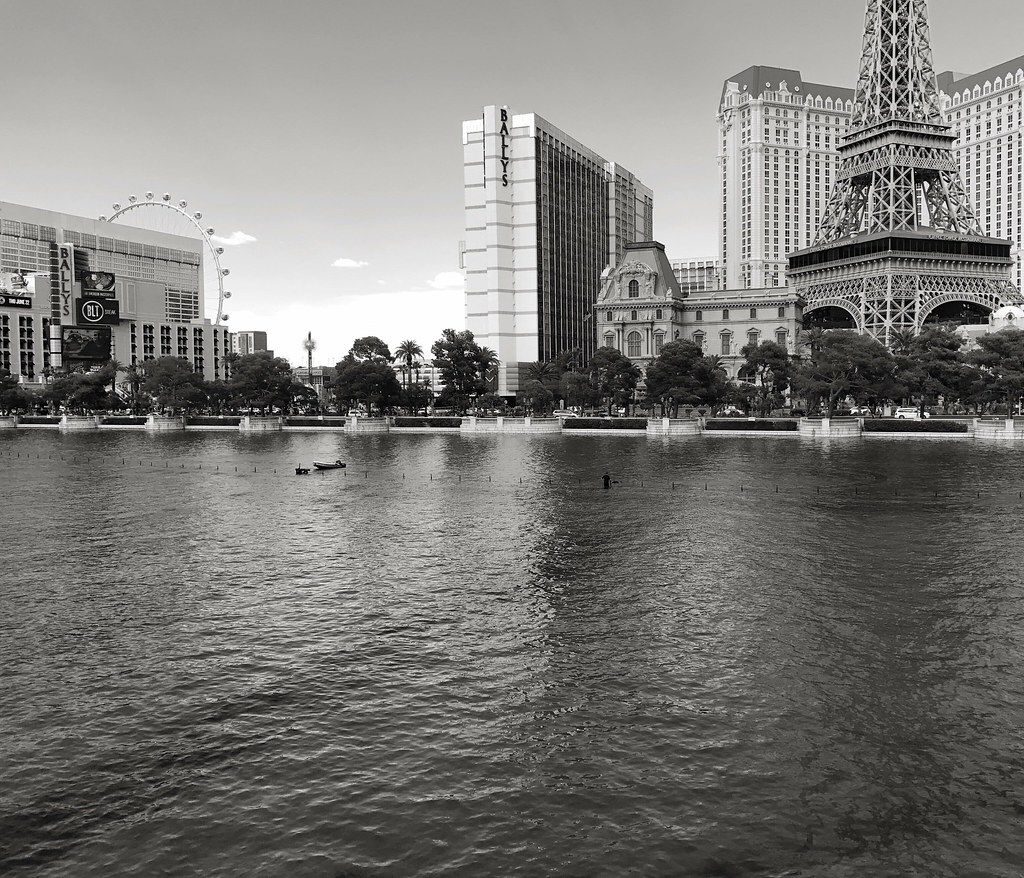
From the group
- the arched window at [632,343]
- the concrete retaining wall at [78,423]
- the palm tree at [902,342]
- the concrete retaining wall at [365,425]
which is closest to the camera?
the palm tree at [902,342]

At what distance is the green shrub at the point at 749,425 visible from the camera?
367ft

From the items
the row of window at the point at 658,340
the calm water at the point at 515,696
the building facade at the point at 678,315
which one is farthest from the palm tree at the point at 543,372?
the calm water at the point at 515,696

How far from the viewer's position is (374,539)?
1693 inches

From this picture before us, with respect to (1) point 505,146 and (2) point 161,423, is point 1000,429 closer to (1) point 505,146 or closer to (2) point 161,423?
(1) point 505,146

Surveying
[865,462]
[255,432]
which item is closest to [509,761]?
[865,462]

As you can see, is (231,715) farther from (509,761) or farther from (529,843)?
(529,843)

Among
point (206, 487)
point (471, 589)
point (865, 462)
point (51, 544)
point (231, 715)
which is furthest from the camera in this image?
point (865, 462)

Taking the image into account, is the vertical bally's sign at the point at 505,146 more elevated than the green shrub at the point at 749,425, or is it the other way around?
the vertical bally's sign at the point at 505,146

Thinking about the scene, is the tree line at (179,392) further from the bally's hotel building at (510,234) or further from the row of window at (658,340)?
the row of window at (658,340)

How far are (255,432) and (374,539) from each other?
10271 centimetres

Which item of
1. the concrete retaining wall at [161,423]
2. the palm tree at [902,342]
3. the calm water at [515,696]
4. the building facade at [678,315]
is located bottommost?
the calm water at [515,696]

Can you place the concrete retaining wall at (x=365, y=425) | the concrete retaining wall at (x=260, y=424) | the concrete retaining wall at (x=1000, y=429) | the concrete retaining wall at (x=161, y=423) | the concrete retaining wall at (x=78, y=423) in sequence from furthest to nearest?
the concrete retaining wall at (x=78, y=423) → the concrete retaining wall at (x=161, y=423) → the concrete retaining wall at (x=260, y=424) → the concrete retaining wall at (x=365, y=425) → the concrete retaining wall at (x=1000, y=429)

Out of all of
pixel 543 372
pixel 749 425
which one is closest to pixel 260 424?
pixel 543 372

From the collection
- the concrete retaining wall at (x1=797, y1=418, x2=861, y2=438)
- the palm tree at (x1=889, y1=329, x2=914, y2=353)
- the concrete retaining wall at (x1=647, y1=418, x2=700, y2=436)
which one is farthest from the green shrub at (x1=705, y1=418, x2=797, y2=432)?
the palm tree at (x1=889, y1=329, x2=914, y2=353)
